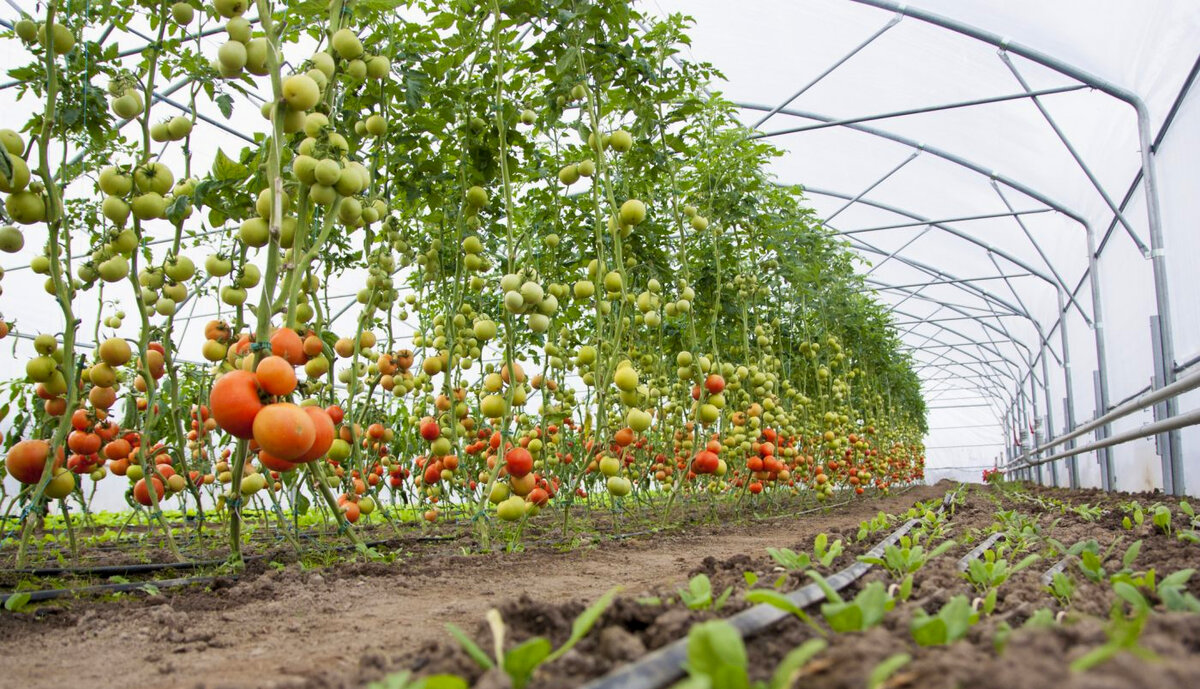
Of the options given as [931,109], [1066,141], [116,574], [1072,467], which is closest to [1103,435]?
[1072,467]

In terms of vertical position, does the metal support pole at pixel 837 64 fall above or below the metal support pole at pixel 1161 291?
above

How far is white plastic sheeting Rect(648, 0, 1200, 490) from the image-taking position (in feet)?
21.5

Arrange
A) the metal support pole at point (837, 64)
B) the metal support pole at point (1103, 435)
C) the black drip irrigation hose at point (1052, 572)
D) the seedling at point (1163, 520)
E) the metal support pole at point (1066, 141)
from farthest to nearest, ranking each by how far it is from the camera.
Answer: the metal support pole at point (1103, 435)
the metal support pole at point (837, 64)
the metal support pole at point (1066, 141)
the seedling at point (1163, 520)
the black drip irrigation hose at point (1052, 572)

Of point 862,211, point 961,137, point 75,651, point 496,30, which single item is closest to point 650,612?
point 75,651

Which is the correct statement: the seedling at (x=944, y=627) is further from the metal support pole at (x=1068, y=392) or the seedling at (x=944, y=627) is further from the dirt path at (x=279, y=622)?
the metal support pole at (x=1068, y=392)

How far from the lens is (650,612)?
126 centimetres

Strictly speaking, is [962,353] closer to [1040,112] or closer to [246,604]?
[1040,112]

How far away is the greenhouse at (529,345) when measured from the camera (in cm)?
130

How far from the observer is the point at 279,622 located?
5.97 ft

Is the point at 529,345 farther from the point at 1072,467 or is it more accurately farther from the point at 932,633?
the point at 1072,467

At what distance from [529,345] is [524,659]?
17.6 ft

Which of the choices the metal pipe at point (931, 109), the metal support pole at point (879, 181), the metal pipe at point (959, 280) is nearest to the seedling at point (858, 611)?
the metal pipe at point (931, 109)

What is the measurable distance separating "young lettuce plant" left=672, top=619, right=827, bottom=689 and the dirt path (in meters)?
0.54

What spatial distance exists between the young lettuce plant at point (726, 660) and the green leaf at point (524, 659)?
19cm
